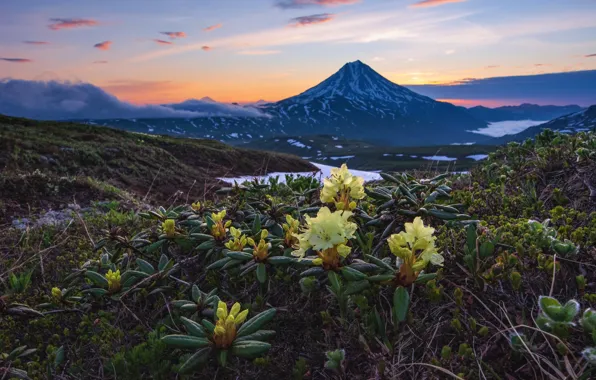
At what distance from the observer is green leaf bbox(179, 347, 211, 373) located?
6.98ft

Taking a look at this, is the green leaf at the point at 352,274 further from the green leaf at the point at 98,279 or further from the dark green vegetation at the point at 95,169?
the dark green vegetation at the point at 95,169

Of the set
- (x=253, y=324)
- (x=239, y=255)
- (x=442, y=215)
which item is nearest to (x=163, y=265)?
(x=239, y=255)

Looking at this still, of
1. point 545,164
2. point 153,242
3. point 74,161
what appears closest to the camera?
point 153,242

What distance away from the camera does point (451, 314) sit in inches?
96.4

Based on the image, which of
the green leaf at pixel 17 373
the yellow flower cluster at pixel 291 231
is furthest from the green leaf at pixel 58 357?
the yellow flower cluster at pixel 291 231

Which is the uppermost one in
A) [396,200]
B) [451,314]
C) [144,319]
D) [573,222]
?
[396,200]

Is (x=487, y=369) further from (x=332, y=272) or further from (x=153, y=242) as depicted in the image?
(x=153, y=242)

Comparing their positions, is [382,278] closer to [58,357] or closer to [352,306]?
[352,306]

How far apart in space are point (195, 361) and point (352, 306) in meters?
1.03

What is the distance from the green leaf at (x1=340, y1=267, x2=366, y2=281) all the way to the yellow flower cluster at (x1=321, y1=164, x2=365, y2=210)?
0.58 metres

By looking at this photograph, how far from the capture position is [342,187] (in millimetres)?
2846

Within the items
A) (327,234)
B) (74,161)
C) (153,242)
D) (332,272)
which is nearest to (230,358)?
(332,272)

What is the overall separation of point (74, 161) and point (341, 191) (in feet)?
51.5

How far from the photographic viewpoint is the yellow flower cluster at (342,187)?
9.19 ft
